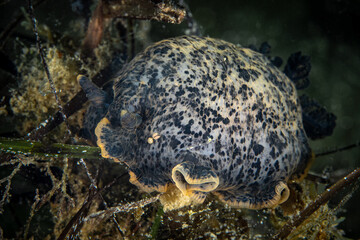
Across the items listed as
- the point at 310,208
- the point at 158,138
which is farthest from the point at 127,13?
the point at 310,208

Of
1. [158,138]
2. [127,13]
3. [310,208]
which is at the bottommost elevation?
[310,208]

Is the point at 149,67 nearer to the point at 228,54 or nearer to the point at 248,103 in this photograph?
the point at 228,54

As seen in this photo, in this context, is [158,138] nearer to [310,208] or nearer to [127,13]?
[127,13]

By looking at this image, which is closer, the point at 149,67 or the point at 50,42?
the point at 149,67

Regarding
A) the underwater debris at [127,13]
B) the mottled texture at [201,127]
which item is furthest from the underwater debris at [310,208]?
the underwater debris at [127,13]

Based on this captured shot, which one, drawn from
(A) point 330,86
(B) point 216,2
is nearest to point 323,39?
(A) point 330,86

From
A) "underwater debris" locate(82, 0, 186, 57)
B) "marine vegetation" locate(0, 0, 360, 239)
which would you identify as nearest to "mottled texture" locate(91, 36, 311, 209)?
"marine vegetation" locate(0, 0, 360, 239)
